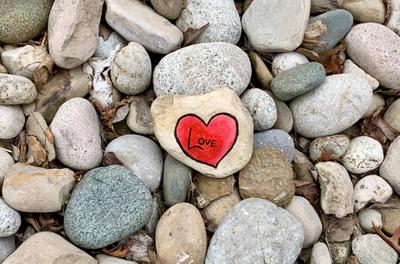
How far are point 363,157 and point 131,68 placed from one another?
4.53 ft

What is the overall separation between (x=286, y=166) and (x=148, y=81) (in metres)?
0.87

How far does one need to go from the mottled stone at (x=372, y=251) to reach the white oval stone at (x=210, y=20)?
4.39 feet

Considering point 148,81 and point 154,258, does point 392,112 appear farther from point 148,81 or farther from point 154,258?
point 154,258

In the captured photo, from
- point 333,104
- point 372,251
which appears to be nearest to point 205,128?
point 333,104

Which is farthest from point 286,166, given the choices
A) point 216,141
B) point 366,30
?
point 366,30

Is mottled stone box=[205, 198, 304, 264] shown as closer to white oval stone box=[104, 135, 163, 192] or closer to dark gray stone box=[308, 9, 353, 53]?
white oval stone box=[104, 135, 163, 192]

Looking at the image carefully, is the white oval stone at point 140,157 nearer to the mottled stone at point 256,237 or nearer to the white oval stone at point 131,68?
the white oval stone at point 131,68

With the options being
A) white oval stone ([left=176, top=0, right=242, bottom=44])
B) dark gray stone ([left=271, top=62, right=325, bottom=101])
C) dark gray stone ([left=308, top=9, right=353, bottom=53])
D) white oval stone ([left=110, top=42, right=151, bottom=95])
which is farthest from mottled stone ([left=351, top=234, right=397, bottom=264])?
white oval stone ([left=110, top=42, right=151, bottom=95])

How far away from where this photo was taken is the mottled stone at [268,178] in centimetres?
271

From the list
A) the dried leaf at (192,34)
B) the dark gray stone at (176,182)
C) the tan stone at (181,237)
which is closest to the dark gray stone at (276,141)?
the dark gray stone at (176,182)

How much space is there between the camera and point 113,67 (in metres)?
2.80

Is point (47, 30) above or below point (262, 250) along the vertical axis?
above

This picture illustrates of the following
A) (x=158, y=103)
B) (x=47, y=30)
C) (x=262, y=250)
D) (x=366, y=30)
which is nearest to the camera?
(x=262, y=250)

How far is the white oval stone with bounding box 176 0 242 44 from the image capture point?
9.77 feet
